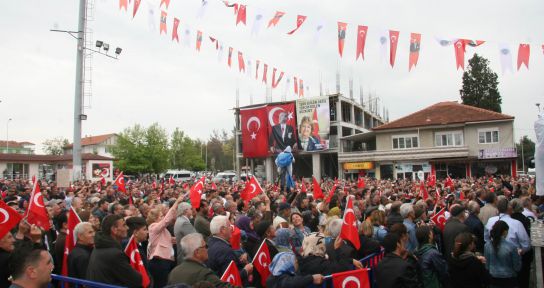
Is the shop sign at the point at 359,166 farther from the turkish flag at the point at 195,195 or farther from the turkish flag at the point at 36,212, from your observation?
the turkish flag at the point at 36,212

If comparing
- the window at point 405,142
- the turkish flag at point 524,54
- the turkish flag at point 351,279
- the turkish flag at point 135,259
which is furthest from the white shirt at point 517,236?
the window at point 405,142

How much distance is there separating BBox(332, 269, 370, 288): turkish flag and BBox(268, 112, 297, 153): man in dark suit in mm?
45243

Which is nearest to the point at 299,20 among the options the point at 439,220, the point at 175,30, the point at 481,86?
the point at 175,30

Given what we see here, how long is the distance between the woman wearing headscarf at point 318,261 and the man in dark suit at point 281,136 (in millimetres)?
45064

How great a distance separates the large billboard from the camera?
4784 centimetres

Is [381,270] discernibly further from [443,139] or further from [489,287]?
[443,139]

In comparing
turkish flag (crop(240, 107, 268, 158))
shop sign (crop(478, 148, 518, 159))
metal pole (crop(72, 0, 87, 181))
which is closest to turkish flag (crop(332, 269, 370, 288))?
metal pole (crop(72, 0, 87, 181))

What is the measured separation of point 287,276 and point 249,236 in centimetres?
218

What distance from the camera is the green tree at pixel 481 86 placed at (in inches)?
2093

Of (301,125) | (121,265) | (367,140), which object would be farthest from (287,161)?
(367,140)

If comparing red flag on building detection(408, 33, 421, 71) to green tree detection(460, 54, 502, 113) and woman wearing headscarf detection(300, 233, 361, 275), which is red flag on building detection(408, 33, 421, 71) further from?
green tree detection(460, 54, 502, 113)

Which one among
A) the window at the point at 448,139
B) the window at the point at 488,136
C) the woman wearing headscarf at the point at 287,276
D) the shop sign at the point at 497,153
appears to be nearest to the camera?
the woman wearing headscarf at the point at 287,276

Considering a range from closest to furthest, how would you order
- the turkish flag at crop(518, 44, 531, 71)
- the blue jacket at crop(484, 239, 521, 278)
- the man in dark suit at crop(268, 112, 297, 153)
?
the blue jacket at crop(484, 239, 521, 278) < the turkish flag at crop(518, 44, 531, 71) < the man in dark suit at crop(268, 112, 297, 153)

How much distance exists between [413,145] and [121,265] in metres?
40.5
